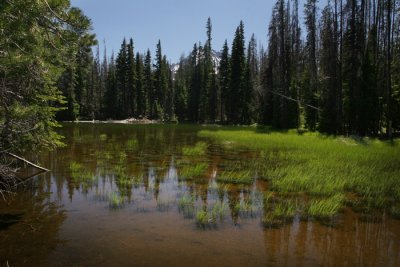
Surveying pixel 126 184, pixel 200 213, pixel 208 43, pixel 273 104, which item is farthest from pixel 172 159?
pixel 208 43

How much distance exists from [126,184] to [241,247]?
6035 millimetres

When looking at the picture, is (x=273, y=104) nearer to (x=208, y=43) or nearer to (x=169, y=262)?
(x=208, y=43)

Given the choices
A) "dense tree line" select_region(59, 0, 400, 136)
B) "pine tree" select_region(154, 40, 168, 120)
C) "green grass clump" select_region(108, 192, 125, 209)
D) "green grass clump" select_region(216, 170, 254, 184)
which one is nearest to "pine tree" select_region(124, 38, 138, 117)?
"dense tree line" select_region(59, 0, 400, 136)

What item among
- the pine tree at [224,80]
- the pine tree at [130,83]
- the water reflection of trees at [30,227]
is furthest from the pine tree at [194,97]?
the water reflection of trees at [30,227]

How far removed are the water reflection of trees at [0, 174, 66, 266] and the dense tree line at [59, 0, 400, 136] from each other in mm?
4223

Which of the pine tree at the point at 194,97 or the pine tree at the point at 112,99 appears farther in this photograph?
the pine tree at the point at 112,99

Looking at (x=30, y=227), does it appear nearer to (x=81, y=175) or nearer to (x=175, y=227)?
(x=175, y=227)

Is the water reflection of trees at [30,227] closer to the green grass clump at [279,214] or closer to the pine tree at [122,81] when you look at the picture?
the green grass clump at [279,214]

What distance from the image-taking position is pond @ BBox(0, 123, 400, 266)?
21.7 ft

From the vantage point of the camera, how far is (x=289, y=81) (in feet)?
142

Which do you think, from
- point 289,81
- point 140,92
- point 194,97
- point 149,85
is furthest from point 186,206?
point 149,85

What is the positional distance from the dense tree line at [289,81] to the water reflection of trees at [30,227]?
422 cm

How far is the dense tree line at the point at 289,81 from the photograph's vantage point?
28234mm

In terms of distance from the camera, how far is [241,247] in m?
7.12
